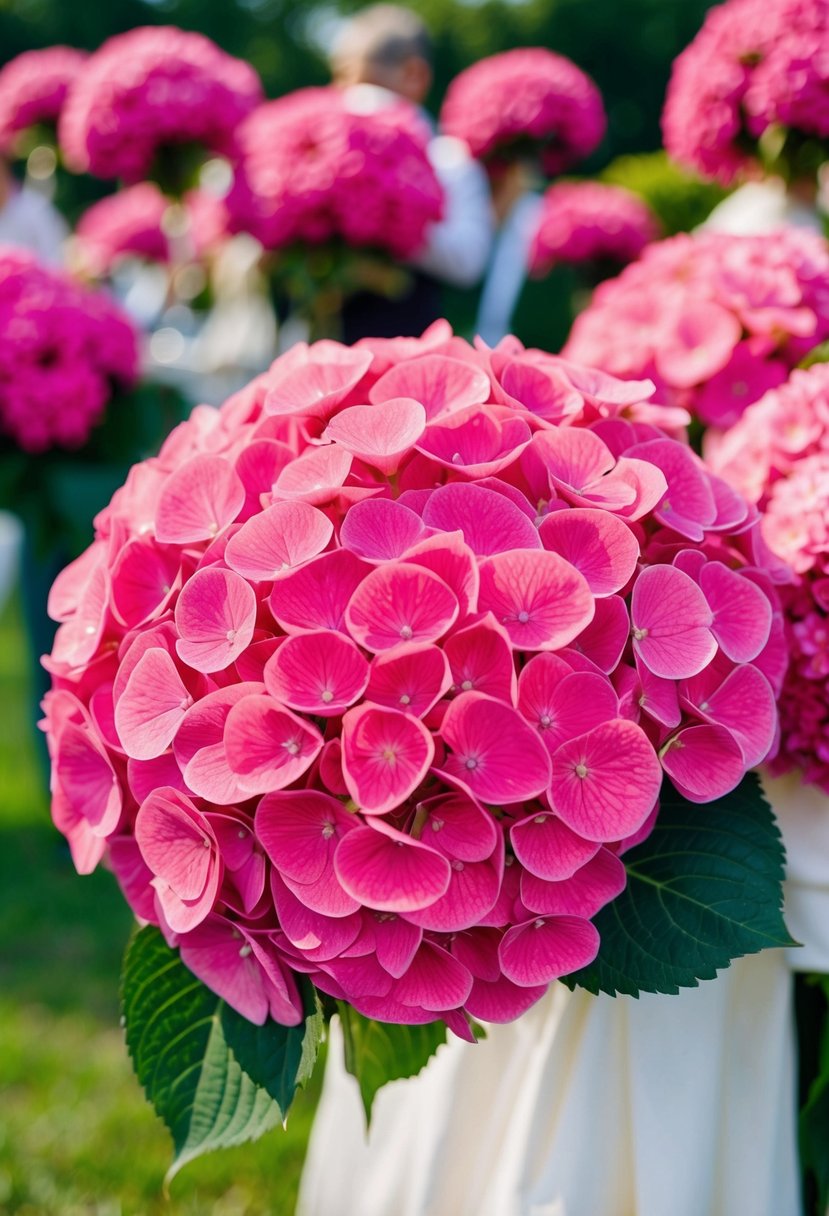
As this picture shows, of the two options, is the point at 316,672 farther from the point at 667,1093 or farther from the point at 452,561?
the point at 667,1093

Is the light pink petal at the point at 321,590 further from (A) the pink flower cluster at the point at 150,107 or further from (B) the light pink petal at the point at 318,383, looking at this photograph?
(A) the pink flower cluster at the point at 150,107

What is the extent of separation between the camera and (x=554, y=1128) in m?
1.18

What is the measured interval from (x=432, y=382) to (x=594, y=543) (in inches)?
9.2

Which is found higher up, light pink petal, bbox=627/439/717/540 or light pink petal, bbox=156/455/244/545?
light pink petal, bbox=627/439/717/540

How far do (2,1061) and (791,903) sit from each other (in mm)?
1841

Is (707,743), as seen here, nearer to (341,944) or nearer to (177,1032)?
(341,944)

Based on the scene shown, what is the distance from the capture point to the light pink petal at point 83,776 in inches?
41.0

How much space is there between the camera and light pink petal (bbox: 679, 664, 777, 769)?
37.0 inches

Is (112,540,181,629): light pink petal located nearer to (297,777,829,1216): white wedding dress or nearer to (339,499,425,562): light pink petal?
(339,499,425,562): light pink petal

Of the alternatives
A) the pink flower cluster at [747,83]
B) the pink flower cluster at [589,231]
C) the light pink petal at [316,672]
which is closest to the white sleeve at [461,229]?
the pink flower cluster at [589,231]

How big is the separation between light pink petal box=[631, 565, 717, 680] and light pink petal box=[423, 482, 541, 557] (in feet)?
0.34

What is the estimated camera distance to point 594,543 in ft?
3.06

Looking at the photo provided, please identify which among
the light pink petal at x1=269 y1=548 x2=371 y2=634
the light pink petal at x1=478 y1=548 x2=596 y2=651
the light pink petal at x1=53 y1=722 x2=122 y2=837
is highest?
the light pink petal at x1=478 y1=548 x2=596 y2=651

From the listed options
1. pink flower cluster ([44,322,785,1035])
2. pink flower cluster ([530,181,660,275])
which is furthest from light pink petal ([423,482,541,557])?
pink flower cluster ([530,181,660,275])
